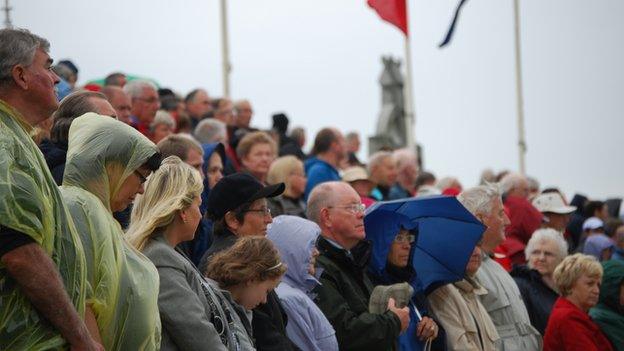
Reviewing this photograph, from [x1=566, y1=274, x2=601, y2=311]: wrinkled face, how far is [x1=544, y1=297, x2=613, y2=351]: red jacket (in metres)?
0.09

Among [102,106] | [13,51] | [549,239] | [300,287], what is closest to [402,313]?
[300,287]

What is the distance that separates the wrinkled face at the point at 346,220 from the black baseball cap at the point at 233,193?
1.08m

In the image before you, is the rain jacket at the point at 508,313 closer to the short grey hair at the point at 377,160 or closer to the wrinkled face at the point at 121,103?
the wrinkled face at the point at 121,103

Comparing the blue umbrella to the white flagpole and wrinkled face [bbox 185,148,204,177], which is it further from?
the white flagpole

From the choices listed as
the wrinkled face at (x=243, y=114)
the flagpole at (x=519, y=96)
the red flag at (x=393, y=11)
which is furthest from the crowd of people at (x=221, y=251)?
the flagpole at (x=519, y=96)

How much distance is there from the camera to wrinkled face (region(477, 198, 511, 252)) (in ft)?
32.7

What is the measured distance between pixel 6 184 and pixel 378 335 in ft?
12.0

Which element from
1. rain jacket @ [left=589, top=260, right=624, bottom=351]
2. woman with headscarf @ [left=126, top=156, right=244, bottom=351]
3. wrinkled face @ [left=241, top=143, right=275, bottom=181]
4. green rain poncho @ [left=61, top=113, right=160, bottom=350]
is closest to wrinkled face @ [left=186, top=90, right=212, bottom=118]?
wrinkled face @ [left=241, top=143, right=275, bottom=181]

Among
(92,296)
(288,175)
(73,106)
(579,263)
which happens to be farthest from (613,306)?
(92,296)

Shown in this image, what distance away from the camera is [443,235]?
9.29 meters

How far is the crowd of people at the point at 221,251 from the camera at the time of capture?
4.45 meters

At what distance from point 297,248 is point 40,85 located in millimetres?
2918

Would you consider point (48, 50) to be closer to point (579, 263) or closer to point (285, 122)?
point (579, 263)

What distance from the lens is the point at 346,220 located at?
8.26 m
